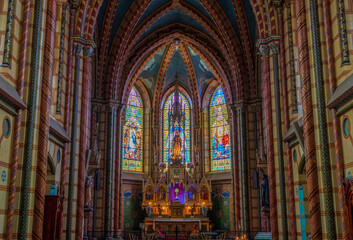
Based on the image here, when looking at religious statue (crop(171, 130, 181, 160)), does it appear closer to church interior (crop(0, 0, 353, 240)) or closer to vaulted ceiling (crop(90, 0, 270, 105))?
church interior (crop(0, 0, 353, 240))

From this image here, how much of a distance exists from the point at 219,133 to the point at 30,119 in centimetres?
2291

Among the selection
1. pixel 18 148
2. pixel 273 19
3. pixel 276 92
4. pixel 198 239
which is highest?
pixel 273 19

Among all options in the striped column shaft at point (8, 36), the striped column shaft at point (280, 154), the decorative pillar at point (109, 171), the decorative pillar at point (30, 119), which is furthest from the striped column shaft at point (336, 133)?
the decorative pillar at point (109, 171)

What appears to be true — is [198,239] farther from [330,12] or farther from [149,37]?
[330,12]

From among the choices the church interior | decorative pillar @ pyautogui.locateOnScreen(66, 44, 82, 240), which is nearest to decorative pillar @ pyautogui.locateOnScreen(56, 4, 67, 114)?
the church interior

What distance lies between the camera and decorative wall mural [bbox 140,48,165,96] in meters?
31.3

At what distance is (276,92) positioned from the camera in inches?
592

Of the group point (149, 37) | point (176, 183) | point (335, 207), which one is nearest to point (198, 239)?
point (176, 183)

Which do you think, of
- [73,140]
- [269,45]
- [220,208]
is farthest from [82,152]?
[220,208]

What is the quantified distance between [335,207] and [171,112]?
23.3 m

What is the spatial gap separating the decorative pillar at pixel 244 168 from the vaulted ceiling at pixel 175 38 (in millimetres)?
1101

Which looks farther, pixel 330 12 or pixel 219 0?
pixel 219 0

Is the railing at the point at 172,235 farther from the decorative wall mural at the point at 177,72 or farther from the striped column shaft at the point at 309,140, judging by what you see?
the decorative wall mural at the point at 177,72

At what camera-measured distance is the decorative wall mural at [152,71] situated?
31314mm
